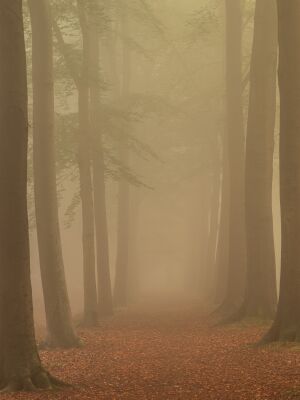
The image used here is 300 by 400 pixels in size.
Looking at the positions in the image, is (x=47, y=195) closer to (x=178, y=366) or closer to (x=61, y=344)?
(x=61, y=344)

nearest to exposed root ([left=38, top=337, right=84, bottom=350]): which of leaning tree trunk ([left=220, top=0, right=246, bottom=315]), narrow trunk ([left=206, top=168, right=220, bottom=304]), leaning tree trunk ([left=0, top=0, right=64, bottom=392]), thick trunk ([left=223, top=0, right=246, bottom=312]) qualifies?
leaning tree trunk ([left=0, top=0, right=64, bottom=392])

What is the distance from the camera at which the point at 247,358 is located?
11742 mm

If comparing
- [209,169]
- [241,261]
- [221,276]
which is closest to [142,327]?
[241,261]

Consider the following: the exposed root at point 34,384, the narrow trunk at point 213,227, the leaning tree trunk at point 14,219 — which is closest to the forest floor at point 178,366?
the exposed root at point 34,384

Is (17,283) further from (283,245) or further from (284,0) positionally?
(284,0)

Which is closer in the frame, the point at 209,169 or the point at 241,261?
the point at 241,261

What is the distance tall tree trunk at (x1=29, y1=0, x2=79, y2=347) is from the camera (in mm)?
15977

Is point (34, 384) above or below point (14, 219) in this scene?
below

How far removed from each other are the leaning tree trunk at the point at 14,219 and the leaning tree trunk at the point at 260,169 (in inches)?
314

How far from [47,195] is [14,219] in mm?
5817

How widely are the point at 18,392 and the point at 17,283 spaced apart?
163 centimetres

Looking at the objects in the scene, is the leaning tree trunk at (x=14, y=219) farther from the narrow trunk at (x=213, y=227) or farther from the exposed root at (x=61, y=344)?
the narrow trunk at (x=213, y=227)

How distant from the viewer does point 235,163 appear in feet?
71.3

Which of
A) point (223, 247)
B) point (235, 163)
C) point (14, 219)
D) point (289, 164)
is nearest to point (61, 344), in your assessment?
point (14, 219)
